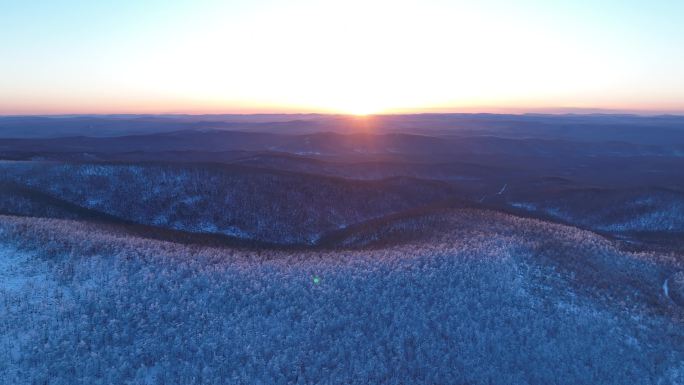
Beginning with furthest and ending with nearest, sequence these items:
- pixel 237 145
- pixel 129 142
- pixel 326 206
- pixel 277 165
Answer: pixel 237 145
pixel 129 142
pixel 277 165
pixel 326 206

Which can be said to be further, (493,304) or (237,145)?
(237,145)

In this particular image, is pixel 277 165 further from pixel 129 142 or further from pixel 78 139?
pixel 78 139

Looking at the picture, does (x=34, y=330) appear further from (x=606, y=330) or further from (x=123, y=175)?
(x=123, y=175)

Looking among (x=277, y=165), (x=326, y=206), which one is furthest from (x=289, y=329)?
(x=277, y=165)

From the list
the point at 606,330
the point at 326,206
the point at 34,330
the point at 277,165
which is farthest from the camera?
the point at 277,165

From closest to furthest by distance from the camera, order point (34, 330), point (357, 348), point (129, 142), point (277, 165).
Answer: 1. point (34, 330)
2. point (357, 348)
3. point (277, 165)
4. point (129, 142)

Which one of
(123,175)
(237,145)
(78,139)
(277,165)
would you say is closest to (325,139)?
(237,145)

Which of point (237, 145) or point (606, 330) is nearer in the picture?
point (606, 330)

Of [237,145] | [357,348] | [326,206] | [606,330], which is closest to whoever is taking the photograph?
[357,348]

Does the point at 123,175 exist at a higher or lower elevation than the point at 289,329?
higher
